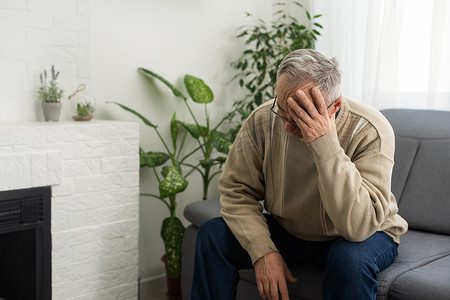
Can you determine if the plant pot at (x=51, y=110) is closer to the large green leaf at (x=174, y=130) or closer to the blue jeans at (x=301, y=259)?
the large green leaf at (x=174, y=130)

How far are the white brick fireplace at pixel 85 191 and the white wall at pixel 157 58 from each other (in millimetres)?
329

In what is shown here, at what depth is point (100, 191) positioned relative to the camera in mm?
2359

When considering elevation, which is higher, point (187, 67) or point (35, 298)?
point (187, 67)

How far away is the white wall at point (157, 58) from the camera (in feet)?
8.61

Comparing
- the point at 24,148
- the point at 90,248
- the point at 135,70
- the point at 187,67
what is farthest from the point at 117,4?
the point at 90,248

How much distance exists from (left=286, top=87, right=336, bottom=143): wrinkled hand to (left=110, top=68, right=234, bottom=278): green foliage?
110 centimetres

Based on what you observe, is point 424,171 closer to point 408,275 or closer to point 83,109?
point 408,275

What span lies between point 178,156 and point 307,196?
129cm

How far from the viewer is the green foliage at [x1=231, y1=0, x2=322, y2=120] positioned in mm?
2963

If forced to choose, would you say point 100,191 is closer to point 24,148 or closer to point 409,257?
point 24,148

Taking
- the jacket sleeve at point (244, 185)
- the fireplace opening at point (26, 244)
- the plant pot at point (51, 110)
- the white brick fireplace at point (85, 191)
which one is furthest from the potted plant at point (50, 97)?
the jacket sleeve at point (244, 185)

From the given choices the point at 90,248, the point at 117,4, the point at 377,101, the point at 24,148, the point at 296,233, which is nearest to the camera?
the point at 296,233

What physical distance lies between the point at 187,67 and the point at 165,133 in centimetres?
39

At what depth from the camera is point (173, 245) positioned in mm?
2607
